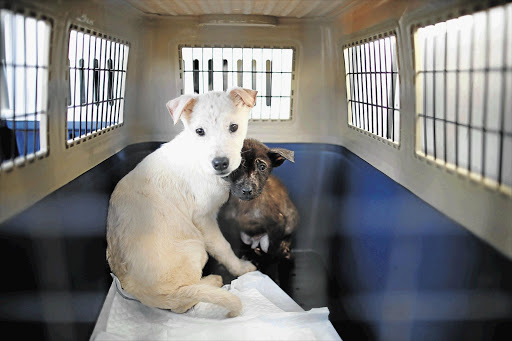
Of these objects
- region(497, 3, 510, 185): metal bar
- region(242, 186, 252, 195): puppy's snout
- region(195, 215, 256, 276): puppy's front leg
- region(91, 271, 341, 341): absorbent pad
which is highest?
region(497, 3, 510, 185): metal bar

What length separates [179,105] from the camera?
1.22 m

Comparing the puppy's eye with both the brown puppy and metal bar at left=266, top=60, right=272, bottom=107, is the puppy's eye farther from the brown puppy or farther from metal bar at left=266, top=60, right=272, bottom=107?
metal bar at left=266, top=60, right=272, bottom=107

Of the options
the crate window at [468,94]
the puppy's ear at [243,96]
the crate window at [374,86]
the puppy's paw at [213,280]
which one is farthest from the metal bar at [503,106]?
the puppy's paw at [213,280]

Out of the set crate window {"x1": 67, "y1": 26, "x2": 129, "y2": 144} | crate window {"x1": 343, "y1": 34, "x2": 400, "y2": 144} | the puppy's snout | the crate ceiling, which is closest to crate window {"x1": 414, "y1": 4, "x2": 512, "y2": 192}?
crate window {"x1": 343, "y1": 34, "x2": 400, "y2": 144}

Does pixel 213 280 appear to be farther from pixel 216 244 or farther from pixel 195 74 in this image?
pixel 195 74

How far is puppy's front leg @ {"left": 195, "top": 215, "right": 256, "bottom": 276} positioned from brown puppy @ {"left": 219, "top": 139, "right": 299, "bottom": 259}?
0.04 meters

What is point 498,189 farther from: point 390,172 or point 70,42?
point 70,42

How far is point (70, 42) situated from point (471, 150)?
925 mm

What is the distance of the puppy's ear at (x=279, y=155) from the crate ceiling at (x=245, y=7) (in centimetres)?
42

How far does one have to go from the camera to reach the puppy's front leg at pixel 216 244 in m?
1.41

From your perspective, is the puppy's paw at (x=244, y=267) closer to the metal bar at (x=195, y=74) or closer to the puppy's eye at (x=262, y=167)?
the puppy's eye at (x=262, y=167)

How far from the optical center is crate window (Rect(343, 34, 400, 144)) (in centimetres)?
117

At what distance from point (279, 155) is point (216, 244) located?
14.2 inches

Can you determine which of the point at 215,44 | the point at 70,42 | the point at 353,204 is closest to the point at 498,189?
the point at 353,204
